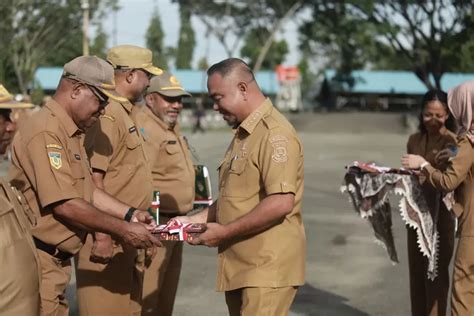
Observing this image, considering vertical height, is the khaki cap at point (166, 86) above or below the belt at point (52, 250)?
above

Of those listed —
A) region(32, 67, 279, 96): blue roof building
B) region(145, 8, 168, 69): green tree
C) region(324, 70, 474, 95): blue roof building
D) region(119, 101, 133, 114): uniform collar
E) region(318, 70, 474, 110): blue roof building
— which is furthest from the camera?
region(145, 8, 168, 69): green tree

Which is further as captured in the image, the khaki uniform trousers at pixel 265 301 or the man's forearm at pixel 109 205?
the man's forearm at pixel 109 205

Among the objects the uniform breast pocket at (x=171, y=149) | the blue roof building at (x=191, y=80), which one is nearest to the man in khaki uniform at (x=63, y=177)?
the uniform breast pocket at (x=171, y=149)

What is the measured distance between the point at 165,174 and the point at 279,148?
7.51ft

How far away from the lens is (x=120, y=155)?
206 inches

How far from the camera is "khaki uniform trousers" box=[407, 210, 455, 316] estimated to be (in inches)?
246

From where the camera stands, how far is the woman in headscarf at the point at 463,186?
5.20 meters

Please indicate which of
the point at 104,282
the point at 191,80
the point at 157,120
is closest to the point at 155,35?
the point at 191,80

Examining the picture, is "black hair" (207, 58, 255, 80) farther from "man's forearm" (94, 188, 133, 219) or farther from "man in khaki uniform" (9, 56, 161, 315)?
"man's forearm" (94, 188, 133, 219)

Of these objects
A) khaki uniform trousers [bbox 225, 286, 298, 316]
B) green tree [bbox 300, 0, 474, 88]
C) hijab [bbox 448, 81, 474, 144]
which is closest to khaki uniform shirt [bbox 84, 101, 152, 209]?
khaki uniform trousers [bbox 225, 286, 298, 316]

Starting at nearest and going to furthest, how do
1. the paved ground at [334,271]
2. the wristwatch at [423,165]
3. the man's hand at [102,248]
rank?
the man's hand at [102,248] < the wristwatch at [423,165] < the paved ground at [334,271]

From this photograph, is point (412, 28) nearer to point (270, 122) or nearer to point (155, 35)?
point (270, 122)

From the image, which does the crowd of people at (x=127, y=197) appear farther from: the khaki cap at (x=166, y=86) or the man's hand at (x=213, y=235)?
the khaki cap at (x=166, y=86)

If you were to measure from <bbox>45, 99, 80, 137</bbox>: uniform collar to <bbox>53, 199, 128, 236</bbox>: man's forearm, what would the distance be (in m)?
0.36
